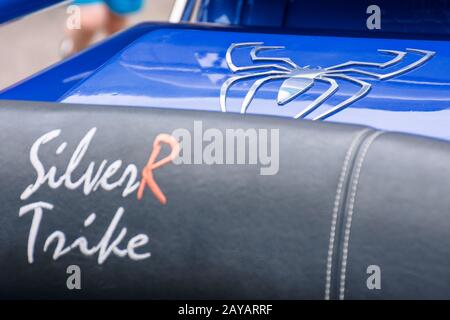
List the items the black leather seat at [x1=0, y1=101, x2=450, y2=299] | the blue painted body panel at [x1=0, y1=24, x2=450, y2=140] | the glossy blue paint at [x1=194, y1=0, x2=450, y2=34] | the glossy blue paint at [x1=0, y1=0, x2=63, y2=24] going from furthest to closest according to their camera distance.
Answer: the glossy blue paint at [x1=194, y1=0, x2=450, y2=34] → the glossy blue paint at [x1=0, y1=0, x2=63, y2=24] → the blue painted body panel at [x1=0, y1=24, x2=450, y2=140] → the black leather seat at [x1=0, y1=101, x2=450, y2=299]

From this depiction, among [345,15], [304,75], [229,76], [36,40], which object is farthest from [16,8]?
[36,40]

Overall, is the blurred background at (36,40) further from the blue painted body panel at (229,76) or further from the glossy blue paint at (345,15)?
the blue painted body panel at (229,76)

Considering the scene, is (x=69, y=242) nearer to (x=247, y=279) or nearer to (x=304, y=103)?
(x=247, y=279)

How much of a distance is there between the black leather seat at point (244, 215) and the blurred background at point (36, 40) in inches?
110

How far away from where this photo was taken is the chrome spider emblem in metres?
1.69

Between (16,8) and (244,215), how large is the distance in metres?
0.80

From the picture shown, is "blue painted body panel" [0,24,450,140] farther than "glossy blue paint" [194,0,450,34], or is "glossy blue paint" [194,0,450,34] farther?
"glossy blue paint" [194,0,450,34]

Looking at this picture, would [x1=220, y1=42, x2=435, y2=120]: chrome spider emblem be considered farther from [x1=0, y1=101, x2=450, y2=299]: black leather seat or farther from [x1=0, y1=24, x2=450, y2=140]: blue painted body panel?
[x1=0, y1=101, x2=450, y2=299]: black leather seat

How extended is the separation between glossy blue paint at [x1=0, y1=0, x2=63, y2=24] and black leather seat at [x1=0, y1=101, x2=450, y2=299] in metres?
0.49

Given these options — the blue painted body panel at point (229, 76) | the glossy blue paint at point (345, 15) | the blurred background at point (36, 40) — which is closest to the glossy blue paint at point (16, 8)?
the blue painted body panel at point (229, 76)

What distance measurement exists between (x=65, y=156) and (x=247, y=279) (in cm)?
32

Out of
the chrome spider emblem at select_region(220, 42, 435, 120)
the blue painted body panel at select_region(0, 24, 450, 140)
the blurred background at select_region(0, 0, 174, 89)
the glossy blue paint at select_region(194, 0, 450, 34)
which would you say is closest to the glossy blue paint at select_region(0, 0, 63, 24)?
the blue painted body panel at select_region(0, 24, 450, 140)

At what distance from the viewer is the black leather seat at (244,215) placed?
1306mm
